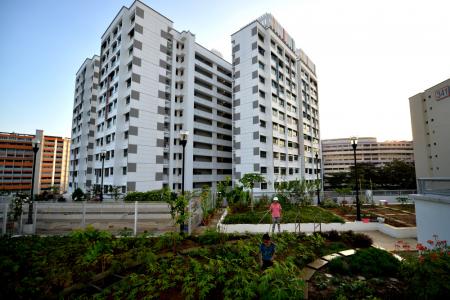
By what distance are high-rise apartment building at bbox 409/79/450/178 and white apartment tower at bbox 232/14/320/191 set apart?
26.9 meters

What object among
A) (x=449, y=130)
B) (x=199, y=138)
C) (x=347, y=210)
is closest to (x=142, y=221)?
(x=347, y=210)

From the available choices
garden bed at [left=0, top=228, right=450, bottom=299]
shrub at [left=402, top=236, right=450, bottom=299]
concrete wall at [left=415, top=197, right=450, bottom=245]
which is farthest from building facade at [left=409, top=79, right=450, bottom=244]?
garden bed at [left=0, top=228, right=450, bottom=299]

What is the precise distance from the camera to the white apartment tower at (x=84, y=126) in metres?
40.2

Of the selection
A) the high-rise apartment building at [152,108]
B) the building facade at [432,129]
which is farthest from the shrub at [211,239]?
the building facade at [432,129]

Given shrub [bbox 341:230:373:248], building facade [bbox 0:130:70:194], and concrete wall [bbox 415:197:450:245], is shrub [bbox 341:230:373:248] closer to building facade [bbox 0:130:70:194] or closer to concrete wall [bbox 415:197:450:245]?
concrete wall [bbox 415:197:450:245]

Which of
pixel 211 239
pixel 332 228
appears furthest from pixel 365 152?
pixel 211 239

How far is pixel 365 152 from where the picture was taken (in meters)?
120

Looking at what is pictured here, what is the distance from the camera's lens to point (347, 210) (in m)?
18.8

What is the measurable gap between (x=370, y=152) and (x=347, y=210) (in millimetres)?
125630

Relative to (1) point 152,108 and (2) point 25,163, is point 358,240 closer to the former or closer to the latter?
(1) point 152,108

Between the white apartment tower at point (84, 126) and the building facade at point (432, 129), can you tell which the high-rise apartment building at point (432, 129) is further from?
the white apartment tower at point (84, 126)

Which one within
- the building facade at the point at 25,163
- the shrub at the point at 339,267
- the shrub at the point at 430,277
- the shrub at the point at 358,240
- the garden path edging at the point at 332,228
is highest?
the building facade at the point at 25,163

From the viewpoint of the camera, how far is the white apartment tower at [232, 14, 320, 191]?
3456 centimetres

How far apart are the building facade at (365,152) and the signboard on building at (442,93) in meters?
78.4
